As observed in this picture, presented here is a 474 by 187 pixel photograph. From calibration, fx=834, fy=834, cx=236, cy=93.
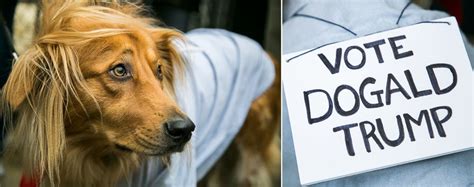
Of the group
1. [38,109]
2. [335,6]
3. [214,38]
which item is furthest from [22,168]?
[335,6]

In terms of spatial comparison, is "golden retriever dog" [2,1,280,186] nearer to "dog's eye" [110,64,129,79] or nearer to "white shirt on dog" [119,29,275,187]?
"dog's eye" [110,64,129,79]

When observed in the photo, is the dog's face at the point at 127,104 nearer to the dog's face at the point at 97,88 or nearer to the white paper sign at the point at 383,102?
the dog's face at the point at 97,88

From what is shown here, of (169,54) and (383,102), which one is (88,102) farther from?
(383,102)

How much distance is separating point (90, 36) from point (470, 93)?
1119 millimetres

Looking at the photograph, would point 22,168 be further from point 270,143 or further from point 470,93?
point 470,93

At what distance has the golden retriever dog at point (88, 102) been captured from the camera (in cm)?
217

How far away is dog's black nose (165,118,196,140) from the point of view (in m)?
2.19

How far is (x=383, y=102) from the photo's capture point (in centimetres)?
248

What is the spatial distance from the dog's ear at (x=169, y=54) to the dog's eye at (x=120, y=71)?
156 millimetres

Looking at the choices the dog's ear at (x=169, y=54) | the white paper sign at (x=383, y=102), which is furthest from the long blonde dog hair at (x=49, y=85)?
the white paper sign at (x=383, y=102)

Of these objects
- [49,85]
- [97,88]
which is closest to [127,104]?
[97,88]

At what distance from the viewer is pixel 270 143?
8.87ft

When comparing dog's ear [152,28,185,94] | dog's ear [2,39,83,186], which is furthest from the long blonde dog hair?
dog's ear [152,28,185,94]

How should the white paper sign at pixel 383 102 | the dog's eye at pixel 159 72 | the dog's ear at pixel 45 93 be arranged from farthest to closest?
the white paper sign at pixel 383 102
the dog's eye at pixel 159 72
the dog's ear at pixel 45 93
